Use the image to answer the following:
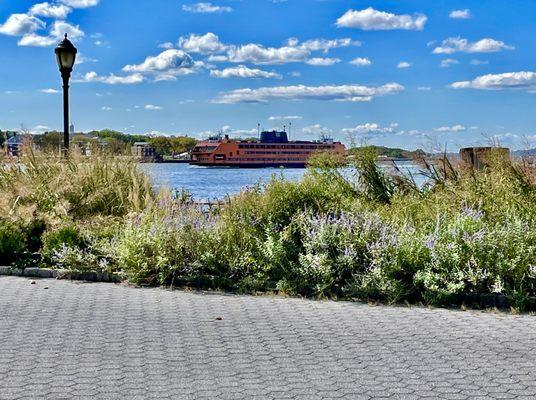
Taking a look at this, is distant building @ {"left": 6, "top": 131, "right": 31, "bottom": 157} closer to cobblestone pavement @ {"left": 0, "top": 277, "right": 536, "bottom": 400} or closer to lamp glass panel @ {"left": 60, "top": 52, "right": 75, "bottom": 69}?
lamp glass panel @ {"left": 60, "top": 52, "right": 75, "bottom": 69}

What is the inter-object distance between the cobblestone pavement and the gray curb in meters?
1.22

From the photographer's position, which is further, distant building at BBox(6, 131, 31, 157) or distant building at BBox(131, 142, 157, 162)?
distant building at BBox(131, 142, 157, 162)

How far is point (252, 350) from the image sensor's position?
23.2 ft

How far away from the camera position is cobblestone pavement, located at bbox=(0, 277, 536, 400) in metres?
5.95

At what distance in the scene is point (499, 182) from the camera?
12070 mm

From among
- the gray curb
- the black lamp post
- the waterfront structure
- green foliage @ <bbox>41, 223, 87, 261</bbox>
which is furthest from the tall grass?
the black lamp post

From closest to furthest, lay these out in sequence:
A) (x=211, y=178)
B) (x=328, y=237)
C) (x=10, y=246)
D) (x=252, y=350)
A: (x=252, y=350)
(x=328, y=237)
(x=10, y=246)
(x=211, y=178)

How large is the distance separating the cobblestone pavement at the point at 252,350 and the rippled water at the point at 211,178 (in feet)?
10.2

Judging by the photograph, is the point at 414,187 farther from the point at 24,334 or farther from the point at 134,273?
the point at 24,334

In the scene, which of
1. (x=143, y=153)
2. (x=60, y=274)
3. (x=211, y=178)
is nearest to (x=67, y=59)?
(x=143, y=153)

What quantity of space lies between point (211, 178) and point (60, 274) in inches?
480

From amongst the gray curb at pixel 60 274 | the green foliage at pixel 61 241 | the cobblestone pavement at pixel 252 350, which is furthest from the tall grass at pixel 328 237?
the cobblestone pavement at pixel 252 350

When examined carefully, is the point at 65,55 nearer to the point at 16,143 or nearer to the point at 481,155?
the point at 16,143

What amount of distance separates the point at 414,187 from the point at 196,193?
224 inches
